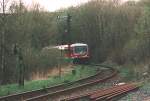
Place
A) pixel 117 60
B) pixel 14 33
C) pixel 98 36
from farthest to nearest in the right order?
pixel 98 36
pixel 117 60
pixel 14 33

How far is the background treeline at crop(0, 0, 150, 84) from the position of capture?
3234cm

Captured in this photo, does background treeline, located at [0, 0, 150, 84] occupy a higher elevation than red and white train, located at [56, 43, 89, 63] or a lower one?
higher

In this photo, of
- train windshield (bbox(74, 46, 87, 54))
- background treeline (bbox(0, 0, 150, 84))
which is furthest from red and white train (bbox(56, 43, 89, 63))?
background treeline (bbox(0, 0, 150, 84))

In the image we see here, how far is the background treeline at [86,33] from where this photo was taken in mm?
32344

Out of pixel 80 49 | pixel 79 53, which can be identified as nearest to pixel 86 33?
pixel 79 53

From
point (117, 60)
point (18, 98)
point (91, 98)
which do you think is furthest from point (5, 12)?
→ point (117, 60)

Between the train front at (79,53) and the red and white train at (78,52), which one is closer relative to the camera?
the red and white train at (78,52)

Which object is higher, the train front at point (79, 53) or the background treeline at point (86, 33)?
the background treeline at point (86, 33)

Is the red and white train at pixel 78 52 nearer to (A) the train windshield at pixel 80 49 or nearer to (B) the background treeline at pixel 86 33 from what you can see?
(A) the train windshield at pixel 80 49

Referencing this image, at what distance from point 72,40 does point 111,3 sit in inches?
412

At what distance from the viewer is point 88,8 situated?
6544 cm

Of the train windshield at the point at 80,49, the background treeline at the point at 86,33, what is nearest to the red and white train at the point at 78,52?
the train windshield at the point at 80,49

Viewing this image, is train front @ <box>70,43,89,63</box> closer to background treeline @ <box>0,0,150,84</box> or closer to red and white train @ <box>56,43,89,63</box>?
red and white train @ <box>56,43,89,63</box>

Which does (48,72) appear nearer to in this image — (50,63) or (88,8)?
(50,63)
